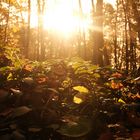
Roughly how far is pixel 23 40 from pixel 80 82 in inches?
1872

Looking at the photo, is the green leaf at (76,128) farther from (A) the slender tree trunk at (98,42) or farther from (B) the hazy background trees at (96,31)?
(A) the slender tree trunk at (98,42)

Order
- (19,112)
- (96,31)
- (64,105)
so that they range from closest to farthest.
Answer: (19,112)
(64,105)
(96,31)

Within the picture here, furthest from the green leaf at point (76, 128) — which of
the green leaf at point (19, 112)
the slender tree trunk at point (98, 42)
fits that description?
the slender tree trunk at point (98, 42)

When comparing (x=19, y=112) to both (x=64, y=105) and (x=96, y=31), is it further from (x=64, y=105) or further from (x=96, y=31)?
(x=96, y=31)

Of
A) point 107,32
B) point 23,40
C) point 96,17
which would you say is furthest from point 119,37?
point 96,17

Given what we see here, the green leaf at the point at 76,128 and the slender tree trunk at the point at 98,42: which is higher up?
the slender tree trunk at the point at 98,42

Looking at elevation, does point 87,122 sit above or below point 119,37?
below

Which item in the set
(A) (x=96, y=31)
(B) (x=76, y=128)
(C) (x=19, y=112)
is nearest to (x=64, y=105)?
(B) (x=76, y=128)

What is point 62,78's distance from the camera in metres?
5.05

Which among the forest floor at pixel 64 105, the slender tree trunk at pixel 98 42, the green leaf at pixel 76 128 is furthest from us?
the slender tree trunk at pixel 98 42

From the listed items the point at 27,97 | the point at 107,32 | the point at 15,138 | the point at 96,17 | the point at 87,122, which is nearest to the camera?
the point at 15,138

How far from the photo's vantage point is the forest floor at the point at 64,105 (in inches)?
147

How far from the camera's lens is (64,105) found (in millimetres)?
4551

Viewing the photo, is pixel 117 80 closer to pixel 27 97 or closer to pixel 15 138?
pixel 27 97
